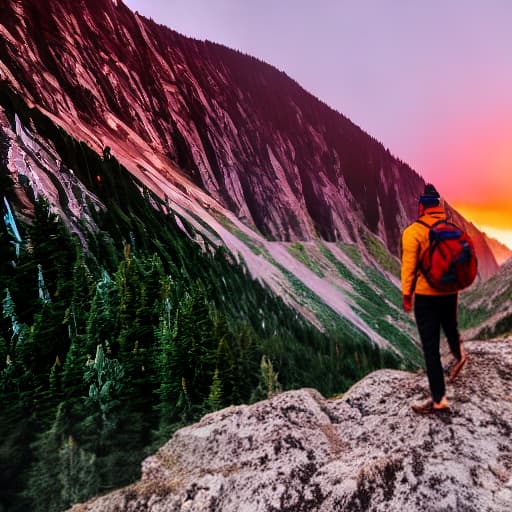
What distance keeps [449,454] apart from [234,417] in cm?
281

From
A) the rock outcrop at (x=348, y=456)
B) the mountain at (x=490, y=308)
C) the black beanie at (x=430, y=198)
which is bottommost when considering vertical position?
the rock outcrop at (x=348, y=456)

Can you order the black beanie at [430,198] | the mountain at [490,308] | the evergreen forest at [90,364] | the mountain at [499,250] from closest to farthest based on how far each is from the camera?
the black beanie at [430,198] < the evergreen forest at [90,364] < the mountain at [490,308] < the mountain at [499,250]

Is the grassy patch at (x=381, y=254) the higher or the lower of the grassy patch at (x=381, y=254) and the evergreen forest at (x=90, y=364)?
the higher

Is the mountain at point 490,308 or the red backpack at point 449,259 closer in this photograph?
the red backpack at point 449,259

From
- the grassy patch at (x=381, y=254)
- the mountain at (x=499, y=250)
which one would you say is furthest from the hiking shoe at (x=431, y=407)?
the mountain at (x=499, y=250)

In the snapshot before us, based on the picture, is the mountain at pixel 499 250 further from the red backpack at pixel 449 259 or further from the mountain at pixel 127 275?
the red backpack at pixel 449 259

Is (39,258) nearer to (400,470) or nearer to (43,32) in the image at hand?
(400,470)

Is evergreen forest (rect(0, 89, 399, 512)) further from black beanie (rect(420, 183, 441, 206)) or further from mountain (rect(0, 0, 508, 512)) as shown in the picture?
black beanie (rect(420, 183, 441, 206))

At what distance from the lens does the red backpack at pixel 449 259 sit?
4082mm

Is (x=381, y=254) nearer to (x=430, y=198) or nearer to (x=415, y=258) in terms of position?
(x=430, y=198)

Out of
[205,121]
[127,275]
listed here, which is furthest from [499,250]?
[127,275]

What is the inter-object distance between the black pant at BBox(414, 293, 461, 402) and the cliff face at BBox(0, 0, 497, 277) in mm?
27982

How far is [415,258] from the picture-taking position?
4.32 metres

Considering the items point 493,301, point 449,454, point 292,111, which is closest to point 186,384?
point 449,454
